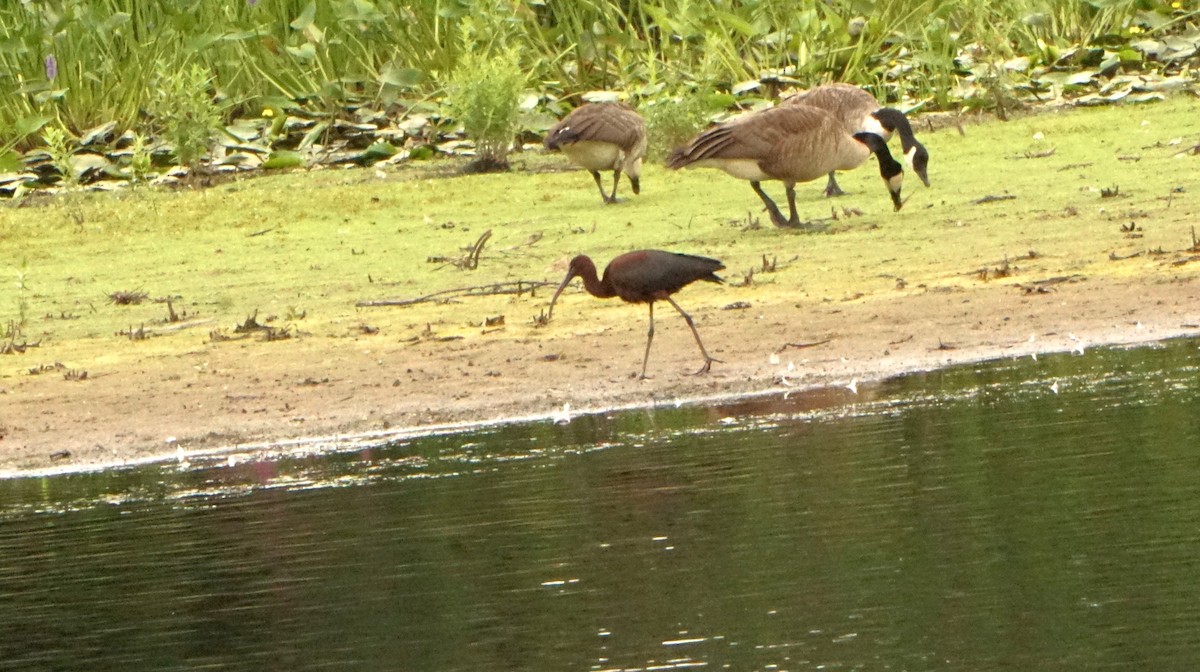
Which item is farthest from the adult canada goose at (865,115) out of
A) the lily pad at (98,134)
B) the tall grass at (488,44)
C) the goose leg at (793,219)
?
the lily pad at (98,134)

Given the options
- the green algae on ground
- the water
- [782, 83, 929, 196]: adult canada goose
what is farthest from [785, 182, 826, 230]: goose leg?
the water

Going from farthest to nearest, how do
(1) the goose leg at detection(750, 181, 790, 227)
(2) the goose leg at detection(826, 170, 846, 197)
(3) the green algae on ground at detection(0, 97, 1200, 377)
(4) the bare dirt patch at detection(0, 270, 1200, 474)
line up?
1. (2) the goose leg at detection(826, 170, 846, 197)
2. (1) the goose leg at detection(750, 181, 790, 227)
3. (3) the green algae on ground at detection(0, 97, 1200, 377)
4. (4) the bare dirt patch at detection(0, 270, 1200, 474)

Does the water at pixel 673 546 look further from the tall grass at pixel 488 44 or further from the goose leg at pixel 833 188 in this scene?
the tall grass at pixel 488 44

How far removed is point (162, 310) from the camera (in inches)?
449

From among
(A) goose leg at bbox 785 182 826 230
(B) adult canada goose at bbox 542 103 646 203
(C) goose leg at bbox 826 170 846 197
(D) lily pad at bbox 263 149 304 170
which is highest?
(B) adult canada goose at bbox 542 103 646 203

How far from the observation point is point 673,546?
5.80 metres

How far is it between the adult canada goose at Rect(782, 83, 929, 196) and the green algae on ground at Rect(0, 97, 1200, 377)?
1.03ft

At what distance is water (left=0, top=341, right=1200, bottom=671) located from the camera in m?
4.77

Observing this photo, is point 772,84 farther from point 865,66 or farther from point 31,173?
point 31,173

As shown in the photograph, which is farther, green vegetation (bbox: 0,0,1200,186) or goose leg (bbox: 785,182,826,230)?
green vegetation (bbox: 0,0,1200,186)

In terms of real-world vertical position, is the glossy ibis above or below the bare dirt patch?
above

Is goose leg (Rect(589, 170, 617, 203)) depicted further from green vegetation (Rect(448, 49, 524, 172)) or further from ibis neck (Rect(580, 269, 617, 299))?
ibis neck (Rect(580, 269, 617, 299))

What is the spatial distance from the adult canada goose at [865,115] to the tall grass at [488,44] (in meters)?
3.62

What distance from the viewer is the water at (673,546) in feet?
15.6
